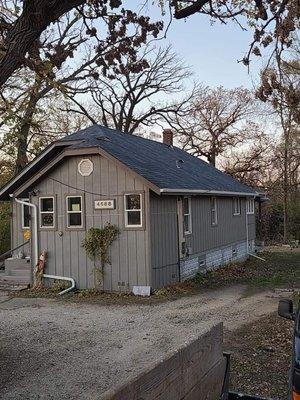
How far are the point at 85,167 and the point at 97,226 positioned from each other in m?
1.95

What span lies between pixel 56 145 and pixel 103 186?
2.23 metres

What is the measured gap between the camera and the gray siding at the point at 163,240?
593 inches

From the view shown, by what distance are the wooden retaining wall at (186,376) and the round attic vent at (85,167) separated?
11328 mm

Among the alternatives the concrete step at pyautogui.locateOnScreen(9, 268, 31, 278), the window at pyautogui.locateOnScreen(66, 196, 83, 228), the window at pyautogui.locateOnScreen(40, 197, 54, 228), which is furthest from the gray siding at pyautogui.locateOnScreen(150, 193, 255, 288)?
the concrete step at pyautogui.locateOnScreen(9, 268, 31, 278)

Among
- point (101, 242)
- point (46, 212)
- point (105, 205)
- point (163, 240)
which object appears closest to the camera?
point (101, 242)

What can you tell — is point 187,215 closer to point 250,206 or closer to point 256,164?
point 250,206

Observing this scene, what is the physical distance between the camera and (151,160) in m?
17.9

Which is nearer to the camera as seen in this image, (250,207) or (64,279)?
(64,279)

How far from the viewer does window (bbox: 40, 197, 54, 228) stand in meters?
16.7

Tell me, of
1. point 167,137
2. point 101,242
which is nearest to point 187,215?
point 101,242

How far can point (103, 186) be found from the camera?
51.4ft

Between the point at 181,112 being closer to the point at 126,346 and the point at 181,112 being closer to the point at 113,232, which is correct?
the point at 113,232

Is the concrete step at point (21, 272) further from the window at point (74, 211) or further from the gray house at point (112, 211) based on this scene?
the window at point (74, 211)

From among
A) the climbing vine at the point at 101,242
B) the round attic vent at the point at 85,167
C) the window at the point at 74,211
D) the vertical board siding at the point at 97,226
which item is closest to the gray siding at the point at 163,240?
the vertical board siding at the point at 97,226
